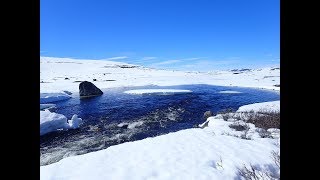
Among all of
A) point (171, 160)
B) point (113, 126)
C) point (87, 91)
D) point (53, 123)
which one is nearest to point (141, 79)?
point (87, 91)

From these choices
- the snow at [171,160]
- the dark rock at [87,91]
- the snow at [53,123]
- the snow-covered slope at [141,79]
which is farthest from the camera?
the snow-covered slope at [141,79]

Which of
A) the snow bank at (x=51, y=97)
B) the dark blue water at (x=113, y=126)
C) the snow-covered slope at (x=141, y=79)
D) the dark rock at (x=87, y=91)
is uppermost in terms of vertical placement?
the snow-covered slope at (x=141, y=79)

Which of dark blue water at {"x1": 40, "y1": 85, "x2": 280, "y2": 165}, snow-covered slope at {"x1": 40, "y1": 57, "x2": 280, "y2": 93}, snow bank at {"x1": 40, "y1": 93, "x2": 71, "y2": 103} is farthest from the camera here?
snow-covered slope at {"x1": 40, "y1": 57, "x2": 280, "y2": 93}

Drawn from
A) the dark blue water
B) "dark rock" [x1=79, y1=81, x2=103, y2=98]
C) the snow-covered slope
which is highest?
the snow-covered slope

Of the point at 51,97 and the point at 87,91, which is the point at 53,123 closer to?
the point at 51,97

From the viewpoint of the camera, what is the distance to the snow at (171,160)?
629cm

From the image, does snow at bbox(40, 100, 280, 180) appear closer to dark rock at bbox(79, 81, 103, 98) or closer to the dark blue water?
the dark blue water

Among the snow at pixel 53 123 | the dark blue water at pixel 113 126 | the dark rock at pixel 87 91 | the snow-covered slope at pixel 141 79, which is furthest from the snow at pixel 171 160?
the snow-covered slope at pixel 141 79

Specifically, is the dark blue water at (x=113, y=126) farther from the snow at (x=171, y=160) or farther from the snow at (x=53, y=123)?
the snow at (x=171, y=160)

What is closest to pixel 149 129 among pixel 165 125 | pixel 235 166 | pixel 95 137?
pixel 165 125

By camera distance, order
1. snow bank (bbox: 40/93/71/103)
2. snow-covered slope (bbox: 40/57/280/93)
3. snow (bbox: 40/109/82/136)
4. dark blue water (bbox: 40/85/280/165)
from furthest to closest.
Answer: snow-covered slope (bbox: 40/57/280/93)
snow bank (bbox: 40/93/71/103)
snow (bbox: 40/109/82/136)
dark blue water (bbox: 40/85/280/165)

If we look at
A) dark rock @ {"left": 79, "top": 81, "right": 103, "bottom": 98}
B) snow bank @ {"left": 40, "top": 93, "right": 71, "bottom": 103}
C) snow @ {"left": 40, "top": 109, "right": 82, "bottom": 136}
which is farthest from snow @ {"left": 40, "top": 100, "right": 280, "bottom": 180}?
dark rock @ {"left": 79, "top": 81, "right": 103, "bottom": 98}

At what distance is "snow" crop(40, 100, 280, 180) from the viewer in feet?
20.6
